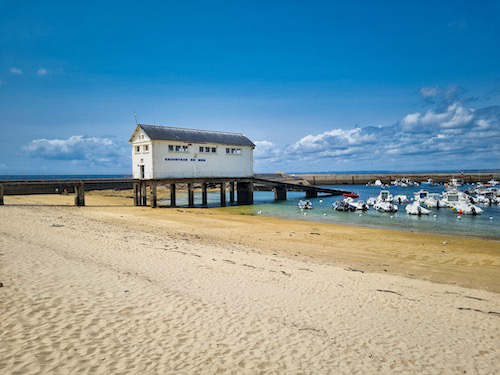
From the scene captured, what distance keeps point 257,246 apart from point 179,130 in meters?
22.8

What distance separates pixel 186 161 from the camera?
3497cm

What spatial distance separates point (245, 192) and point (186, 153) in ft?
36.6

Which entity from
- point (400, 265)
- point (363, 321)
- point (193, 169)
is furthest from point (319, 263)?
point (193, 169)

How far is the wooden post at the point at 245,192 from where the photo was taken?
42688 mm

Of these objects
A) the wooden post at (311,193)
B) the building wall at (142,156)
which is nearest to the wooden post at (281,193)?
the wooden post at (311,193)

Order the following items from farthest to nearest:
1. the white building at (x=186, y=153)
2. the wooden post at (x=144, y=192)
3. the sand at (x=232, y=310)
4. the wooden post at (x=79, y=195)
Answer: the wooden post at (x=144, y=192), the white building at (x=186, y=153), the wooden post at (x=79, y=195), the sand at (x=232, y=310)

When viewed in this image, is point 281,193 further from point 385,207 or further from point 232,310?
point 232,310

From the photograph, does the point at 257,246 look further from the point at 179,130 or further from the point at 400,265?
the point at 179,130

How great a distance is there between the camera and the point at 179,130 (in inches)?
1395

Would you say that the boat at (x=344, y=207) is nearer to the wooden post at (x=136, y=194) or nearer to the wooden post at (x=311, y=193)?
the wooden post at (x=311, y=193)

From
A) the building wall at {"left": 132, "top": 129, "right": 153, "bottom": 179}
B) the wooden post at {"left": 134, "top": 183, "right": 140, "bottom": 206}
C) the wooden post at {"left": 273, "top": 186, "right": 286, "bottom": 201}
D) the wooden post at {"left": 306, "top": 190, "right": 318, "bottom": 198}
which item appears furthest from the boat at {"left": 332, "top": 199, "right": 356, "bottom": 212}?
the wooden post at {"left": 134, "top": 183, "right": 140, "bottom": 206}

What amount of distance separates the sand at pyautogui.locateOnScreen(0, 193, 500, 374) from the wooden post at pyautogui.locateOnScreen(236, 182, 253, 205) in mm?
28088

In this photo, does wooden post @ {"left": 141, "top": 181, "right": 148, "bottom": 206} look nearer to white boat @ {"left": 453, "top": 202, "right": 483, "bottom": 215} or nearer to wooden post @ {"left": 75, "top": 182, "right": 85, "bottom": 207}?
wooden post @ {"left": 75, "top": 182, "right": 85, "bottom": 207}

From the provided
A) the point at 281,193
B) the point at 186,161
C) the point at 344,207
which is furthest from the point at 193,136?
the point at 281,193
